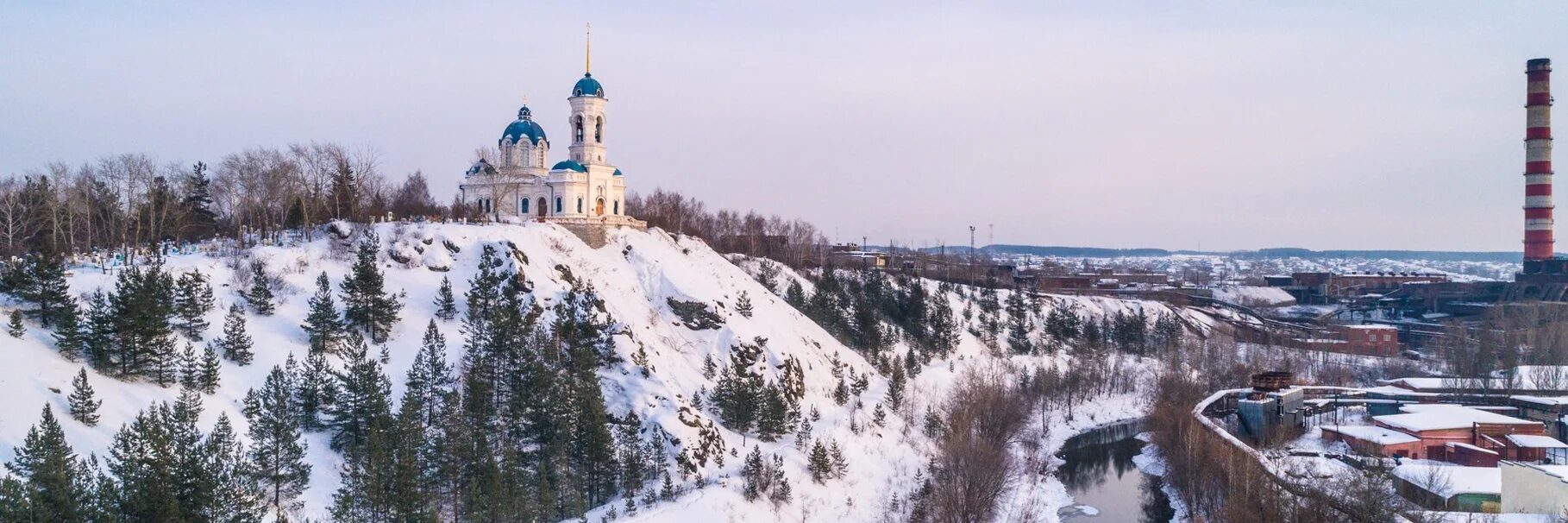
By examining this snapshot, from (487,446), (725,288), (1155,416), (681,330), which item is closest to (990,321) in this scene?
(1155,416)

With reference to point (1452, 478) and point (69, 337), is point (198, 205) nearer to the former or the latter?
point (69, 337)

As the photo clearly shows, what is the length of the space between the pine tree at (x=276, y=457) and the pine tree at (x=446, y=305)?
10.7 m

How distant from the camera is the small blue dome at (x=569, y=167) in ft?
173

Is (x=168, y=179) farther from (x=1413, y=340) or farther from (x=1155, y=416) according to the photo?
(x=1413, y=340)

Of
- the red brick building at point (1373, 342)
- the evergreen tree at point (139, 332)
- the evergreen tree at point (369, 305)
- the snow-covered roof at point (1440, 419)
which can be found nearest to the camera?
the evergreen tree at point (139, 332)

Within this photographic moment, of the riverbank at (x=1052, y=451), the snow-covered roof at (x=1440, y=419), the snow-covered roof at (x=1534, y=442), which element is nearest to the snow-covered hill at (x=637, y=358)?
the riverbank at (x=1052, y=451)

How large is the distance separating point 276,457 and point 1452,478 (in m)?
37.7

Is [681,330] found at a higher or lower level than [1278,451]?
higher

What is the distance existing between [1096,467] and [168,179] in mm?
50733

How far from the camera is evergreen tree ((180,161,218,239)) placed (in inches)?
1826

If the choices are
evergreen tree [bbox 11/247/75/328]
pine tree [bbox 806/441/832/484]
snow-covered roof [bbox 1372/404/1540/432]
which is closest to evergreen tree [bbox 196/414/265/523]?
evergreen tree [bbox 11/247/75/328]

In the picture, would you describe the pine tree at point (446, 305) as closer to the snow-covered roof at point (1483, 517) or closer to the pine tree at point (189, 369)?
the pine tree at point (189, 369)

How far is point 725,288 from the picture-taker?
50.1m

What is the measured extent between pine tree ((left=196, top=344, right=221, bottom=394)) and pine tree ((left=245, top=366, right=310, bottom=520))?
158 centimetres
